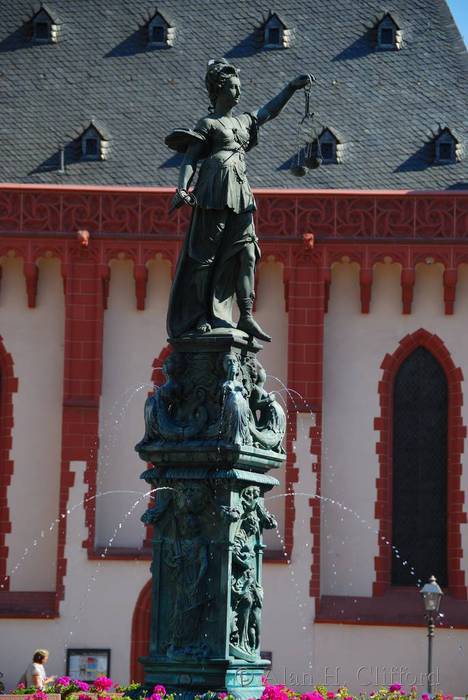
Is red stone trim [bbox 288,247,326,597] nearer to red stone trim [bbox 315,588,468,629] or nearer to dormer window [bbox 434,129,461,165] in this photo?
red stone trim [bbox 315,588,468,629]

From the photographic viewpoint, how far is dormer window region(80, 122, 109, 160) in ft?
123

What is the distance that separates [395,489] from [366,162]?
670 centimetres

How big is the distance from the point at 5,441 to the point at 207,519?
2295cm

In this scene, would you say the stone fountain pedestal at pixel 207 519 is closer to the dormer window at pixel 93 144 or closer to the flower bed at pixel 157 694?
the flower bed at pixel 157 694

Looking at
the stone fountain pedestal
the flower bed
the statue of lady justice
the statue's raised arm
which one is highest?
the statue's raised arm

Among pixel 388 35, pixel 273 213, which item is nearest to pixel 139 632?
pixel 273 213

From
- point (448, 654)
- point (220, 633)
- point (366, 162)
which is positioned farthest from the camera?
point (366, 162)

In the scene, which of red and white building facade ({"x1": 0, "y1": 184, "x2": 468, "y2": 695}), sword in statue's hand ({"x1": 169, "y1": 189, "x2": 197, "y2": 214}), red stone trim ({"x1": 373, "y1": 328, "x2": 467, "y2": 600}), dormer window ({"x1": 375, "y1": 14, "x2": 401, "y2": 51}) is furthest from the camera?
dormer window ({"x1": 375, "y1": 14, "x2": 401, "y2": 51})

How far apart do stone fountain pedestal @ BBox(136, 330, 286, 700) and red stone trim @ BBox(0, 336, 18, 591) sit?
22.4 metres

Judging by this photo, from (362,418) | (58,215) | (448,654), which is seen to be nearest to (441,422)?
(362,418)

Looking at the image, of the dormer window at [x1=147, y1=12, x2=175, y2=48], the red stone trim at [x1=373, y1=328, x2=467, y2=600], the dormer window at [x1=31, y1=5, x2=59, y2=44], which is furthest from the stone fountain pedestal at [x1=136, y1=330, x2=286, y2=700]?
the dormer window at [x1=31, y1=5, x2=59, y2=44]

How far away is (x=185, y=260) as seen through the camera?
14.0 meters

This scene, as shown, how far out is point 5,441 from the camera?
35875 mm

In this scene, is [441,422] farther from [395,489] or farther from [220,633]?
[220,633]
